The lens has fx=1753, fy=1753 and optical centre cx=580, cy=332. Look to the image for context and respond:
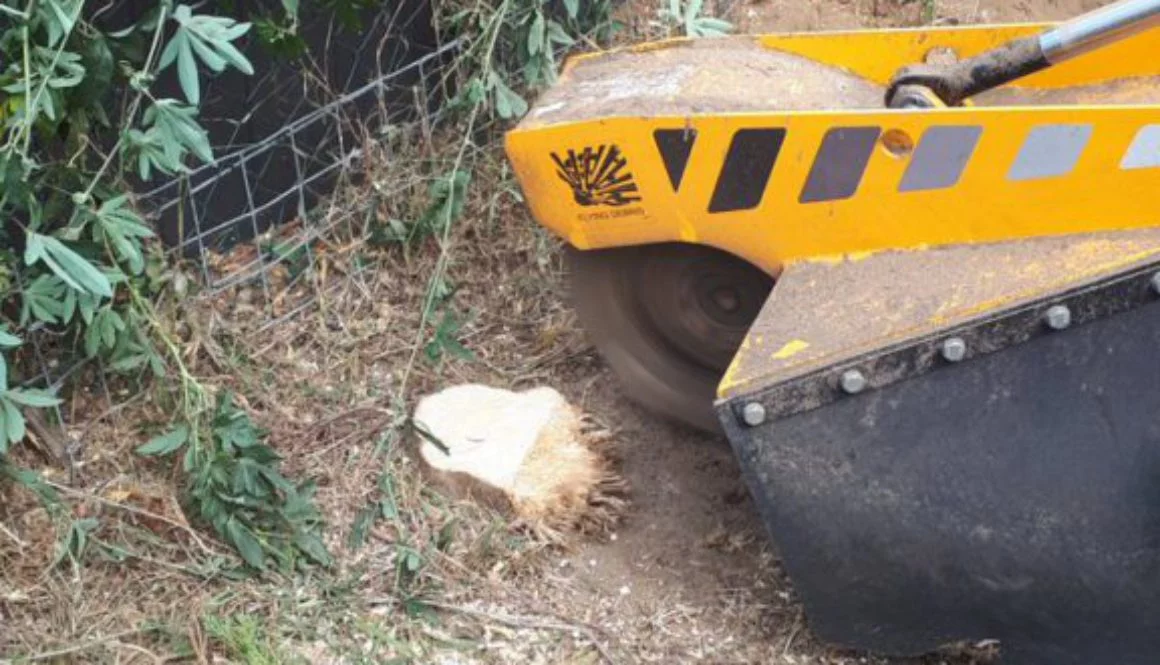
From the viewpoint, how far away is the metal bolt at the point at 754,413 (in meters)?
2.64

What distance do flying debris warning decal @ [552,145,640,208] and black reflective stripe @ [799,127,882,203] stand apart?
1.01 feet

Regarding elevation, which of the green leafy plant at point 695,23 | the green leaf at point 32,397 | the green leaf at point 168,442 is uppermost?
the green leafy plant at point 695,23

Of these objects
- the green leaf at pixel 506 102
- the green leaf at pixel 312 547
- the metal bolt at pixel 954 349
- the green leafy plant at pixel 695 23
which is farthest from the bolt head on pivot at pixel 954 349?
the green leaf at pixel 506 102

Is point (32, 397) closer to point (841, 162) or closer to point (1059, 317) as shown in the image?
point (841, 162)

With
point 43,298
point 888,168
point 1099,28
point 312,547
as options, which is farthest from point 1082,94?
point 43,298

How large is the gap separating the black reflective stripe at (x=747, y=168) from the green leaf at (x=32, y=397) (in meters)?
1.15

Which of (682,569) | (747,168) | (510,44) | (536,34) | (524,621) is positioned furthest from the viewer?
(510,44)

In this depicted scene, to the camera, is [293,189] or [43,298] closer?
[43,298]

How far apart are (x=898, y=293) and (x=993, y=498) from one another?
34cm

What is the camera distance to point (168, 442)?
306 centimetres

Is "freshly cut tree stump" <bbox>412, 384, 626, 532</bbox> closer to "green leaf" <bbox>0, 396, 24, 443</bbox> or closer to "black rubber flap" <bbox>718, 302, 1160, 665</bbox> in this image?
"black rubber flap" <bbox>718, 302, 1160, 665</bbox>

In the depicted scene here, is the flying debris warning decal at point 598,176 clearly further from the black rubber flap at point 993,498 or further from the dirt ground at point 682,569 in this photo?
the dirt ground at point 682,569

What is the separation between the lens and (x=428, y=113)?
390cm

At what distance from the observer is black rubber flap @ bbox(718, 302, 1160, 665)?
2545 millimetres
